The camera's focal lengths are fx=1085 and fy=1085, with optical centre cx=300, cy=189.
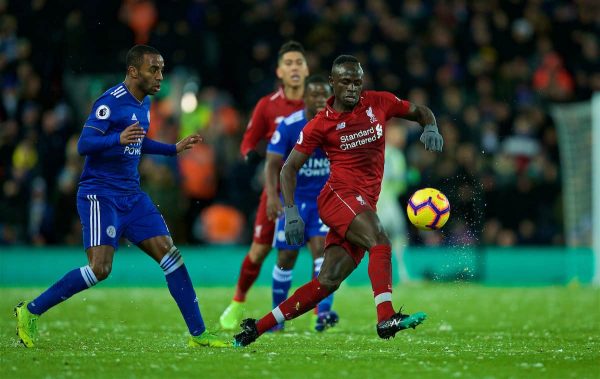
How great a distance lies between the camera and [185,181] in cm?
2047

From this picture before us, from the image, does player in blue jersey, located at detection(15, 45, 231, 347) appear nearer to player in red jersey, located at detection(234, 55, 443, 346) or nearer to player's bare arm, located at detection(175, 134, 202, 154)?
player's bare arm, located at detection(175, 134, 202, 154)

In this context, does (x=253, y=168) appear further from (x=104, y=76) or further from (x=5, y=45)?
(x=5, y=45)

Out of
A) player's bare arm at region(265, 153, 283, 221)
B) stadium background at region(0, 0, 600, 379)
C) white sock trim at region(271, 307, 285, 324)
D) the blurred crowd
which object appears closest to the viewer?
white sock trim at region(271, 307, 285, 324)

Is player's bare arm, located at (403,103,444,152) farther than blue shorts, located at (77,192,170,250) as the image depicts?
No

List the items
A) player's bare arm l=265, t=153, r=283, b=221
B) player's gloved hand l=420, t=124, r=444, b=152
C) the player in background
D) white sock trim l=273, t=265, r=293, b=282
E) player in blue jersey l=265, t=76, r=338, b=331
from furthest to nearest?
the player in background < white sock trim l=273, t=265, r=293, b=282 < player in blue jersey l=265, t=76, r=338, b=331 < player's bare arm l=265, t=153, r=283, b=221 < player's gloved hand l=420, t=124, r=444, b=152

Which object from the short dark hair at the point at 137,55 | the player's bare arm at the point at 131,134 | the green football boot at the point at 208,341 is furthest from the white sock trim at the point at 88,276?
the short dark hair at the point at 137,55

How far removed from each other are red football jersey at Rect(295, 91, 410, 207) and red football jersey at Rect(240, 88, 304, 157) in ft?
8.99

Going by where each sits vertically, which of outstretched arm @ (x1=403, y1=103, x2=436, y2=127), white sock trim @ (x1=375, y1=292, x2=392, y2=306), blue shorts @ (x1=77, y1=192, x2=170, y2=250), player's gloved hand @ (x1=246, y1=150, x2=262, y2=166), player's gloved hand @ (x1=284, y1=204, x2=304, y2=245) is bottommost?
white sock trim @ (x1=375, y1=292, x2=392, y2=306)

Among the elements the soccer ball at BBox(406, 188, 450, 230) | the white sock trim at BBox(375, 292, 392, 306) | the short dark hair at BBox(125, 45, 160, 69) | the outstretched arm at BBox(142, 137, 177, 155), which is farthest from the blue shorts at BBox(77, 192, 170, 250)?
the soccer ball at BBox(406, 188, 450, 230)

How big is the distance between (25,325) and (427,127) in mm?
3960

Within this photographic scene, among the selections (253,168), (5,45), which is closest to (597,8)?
(253,168)

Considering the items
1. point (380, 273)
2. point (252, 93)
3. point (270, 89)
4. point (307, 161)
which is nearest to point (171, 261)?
point (380, 273)

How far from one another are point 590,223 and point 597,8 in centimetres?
653

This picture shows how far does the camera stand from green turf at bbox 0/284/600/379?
7957mm
